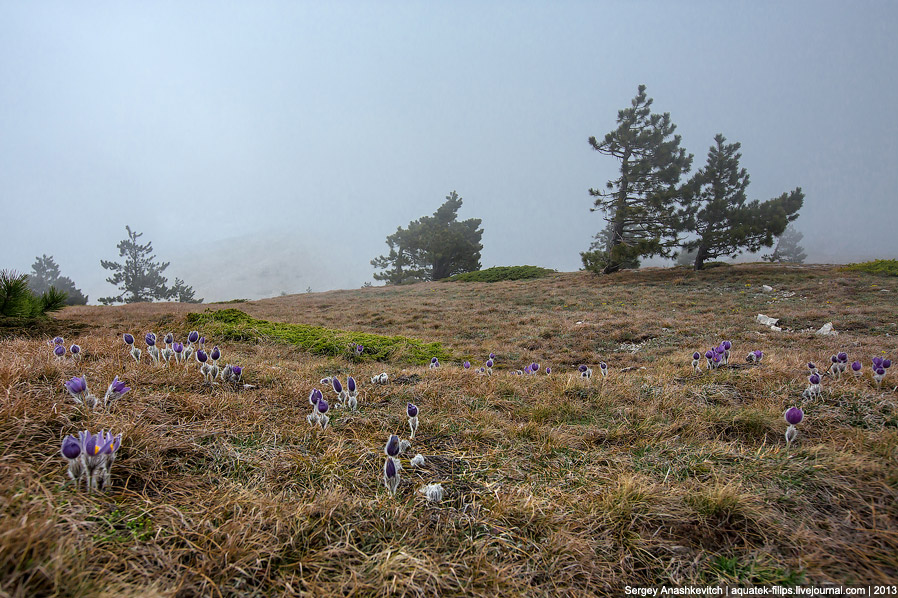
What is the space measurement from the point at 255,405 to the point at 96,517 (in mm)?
1632

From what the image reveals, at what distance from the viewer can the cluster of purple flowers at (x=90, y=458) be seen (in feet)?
5.94

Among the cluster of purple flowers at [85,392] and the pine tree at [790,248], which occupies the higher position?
the pine tree at [790,248]

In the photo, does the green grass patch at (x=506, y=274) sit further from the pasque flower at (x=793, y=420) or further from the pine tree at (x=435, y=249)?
the pasque flower at (x=793, y=420)

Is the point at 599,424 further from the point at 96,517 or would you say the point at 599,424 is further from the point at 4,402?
Result: the point at 4,402

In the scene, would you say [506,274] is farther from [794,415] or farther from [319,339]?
[794,415]

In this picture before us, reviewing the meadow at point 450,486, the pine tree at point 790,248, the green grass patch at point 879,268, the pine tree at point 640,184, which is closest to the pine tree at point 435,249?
the pine tree at point 640,184

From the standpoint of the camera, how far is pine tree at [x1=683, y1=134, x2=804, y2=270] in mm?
23078

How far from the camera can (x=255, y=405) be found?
3.33m

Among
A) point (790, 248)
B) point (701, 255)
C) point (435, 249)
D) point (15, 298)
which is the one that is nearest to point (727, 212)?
point (701, 255)

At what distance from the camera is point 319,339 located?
7.02 meters

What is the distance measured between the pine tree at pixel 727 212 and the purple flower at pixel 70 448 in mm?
A: 28028

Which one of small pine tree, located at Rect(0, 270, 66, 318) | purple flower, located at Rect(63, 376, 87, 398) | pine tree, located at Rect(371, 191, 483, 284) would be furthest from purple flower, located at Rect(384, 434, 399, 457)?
pine tree, located at Rect(371, 191, 483, 284)

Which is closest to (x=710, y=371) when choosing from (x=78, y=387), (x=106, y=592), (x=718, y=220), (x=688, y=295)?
(x=106, y=592)

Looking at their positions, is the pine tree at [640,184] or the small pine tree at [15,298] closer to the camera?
the small pine tree at [15,298]
